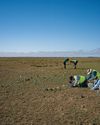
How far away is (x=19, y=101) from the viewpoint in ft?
42.0

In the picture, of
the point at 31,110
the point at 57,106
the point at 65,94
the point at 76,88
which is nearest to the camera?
the point at 31,110

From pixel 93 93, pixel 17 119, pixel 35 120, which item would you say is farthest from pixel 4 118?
pixel 93 93

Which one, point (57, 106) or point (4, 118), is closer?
point (4, 118)

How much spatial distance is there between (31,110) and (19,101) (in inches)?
81.1

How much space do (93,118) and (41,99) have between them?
14.1ft

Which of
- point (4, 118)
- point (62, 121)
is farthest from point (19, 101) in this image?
point (62, 121)

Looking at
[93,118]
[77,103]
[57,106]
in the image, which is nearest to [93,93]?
[77,103]

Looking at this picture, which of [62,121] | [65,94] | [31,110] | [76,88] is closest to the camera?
[62,121]

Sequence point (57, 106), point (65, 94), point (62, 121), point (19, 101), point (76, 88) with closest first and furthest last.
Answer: point (62, 121) < point (57, 106) < point (19, 101) < point (65, 94) < point (76, 88)

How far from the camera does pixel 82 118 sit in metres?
9.73

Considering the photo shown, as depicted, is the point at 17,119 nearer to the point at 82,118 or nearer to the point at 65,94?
Result: the point at 82,118

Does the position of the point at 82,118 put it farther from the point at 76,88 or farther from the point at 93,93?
the point at 76,88

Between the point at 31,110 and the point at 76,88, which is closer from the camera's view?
the point at 31,110

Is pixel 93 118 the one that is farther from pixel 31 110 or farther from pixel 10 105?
pixel 10 105
